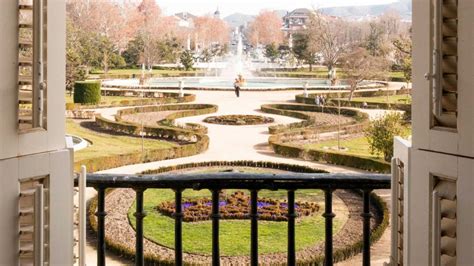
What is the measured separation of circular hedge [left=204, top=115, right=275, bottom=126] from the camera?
39.2 ft

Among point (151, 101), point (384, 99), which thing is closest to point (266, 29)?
point (151, 101)

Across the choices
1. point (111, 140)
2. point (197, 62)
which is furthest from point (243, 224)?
point (197, 62)

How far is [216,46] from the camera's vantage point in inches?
597

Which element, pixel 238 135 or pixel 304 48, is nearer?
pixel 238 135

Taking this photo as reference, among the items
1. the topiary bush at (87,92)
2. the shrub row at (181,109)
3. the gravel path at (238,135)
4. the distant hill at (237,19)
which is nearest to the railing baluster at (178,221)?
the gravel path at (238,135)

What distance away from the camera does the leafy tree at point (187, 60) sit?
1399 centimetres

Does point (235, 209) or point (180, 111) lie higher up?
point (180, 111)

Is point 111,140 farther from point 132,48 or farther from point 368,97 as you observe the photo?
point 368,97

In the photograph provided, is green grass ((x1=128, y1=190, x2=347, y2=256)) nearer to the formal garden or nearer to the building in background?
the formal garden

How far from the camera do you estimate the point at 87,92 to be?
11.6 m

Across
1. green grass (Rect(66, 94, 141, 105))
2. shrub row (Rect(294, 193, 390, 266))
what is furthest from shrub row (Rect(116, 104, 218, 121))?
shrub row (Rect(294, 193, 390, 266))

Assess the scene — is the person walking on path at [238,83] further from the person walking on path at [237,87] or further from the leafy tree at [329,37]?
the leafy tree at [329,37]

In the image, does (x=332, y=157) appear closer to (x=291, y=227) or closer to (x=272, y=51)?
(x=272, y=51)

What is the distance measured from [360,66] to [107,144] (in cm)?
569
